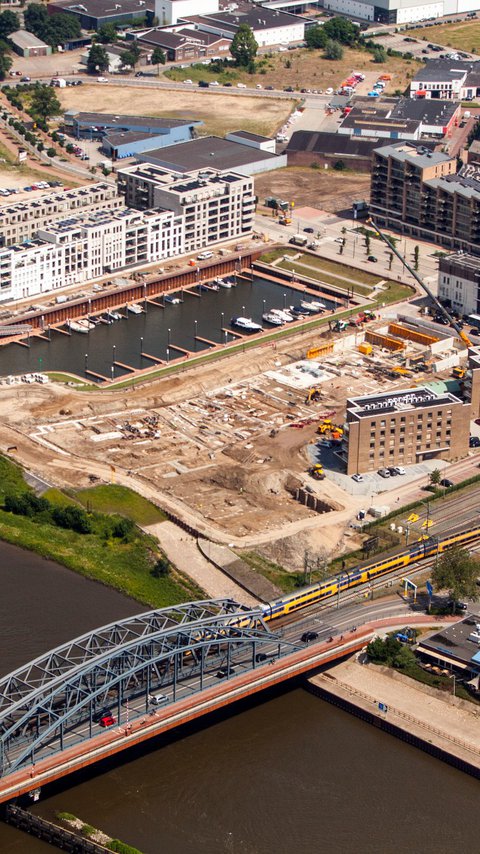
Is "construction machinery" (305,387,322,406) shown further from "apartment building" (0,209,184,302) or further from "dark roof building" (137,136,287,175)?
"dark roof building" (137,136,287,175)

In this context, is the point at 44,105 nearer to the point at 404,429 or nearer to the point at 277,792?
the point at 404,429

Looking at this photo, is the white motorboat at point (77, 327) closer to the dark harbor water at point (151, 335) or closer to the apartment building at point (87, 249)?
the dark harbor water at point (151, 335)

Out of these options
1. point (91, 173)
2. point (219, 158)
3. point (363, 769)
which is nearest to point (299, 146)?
point (219, 158)

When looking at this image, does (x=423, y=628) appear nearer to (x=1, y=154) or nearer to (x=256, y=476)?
(x=256, y=476)

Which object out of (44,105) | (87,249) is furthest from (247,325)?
(44,105)

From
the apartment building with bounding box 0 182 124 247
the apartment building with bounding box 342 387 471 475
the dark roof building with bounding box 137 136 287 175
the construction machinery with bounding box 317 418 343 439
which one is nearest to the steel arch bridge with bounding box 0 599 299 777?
the apartment building with bounding box 342 387 471 475

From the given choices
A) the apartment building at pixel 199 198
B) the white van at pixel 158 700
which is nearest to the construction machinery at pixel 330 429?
the white van at pixel 158 700
